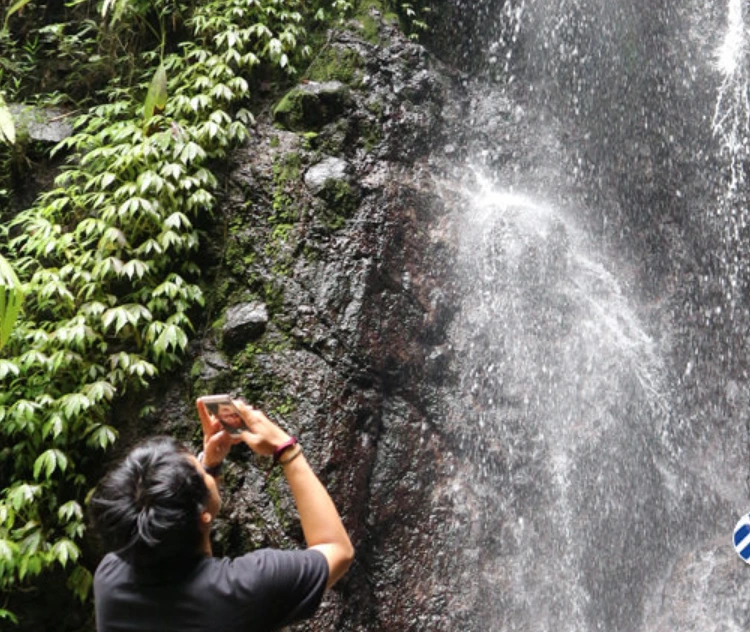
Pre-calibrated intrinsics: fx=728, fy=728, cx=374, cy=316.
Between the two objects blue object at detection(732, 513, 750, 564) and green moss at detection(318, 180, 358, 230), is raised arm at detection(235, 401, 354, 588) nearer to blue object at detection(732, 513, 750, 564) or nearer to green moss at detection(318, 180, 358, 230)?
blue object at detection(732, 513, 750, 564)

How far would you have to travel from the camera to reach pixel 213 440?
2.25 meters

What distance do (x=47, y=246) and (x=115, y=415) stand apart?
1.22 metres

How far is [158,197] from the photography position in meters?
5.05

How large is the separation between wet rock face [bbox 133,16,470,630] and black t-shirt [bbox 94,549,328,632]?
2519mm

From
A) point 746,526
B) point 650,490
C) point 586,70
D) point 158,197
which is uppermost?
point 586,70

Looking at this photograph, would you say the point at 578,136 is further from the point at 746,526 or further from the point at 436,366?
the point at 746,526

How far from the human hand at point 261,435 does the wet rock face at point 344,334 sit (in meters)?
2.47

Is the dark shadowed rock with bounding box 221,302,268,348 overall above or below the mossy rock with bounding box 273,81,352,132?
below

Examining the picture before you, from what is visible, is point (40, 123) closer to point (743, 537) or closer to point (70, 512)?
point (70, 512)

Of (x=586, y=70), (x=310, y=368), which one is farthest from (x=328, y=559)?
(x=586, y=70)

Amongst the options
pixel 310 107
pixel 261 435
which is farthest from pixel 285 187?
pixel 261 435

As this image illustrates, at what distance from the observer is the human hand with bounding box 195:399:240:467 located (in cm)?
224

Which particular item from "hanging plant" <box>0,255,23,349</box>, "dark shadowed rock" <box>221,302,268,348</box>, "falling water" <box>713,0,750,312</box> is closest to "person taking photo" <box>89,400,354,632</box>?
"hanging plant" <box>0,255,23,349</box>

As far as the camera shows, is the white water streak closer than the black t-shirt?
No
